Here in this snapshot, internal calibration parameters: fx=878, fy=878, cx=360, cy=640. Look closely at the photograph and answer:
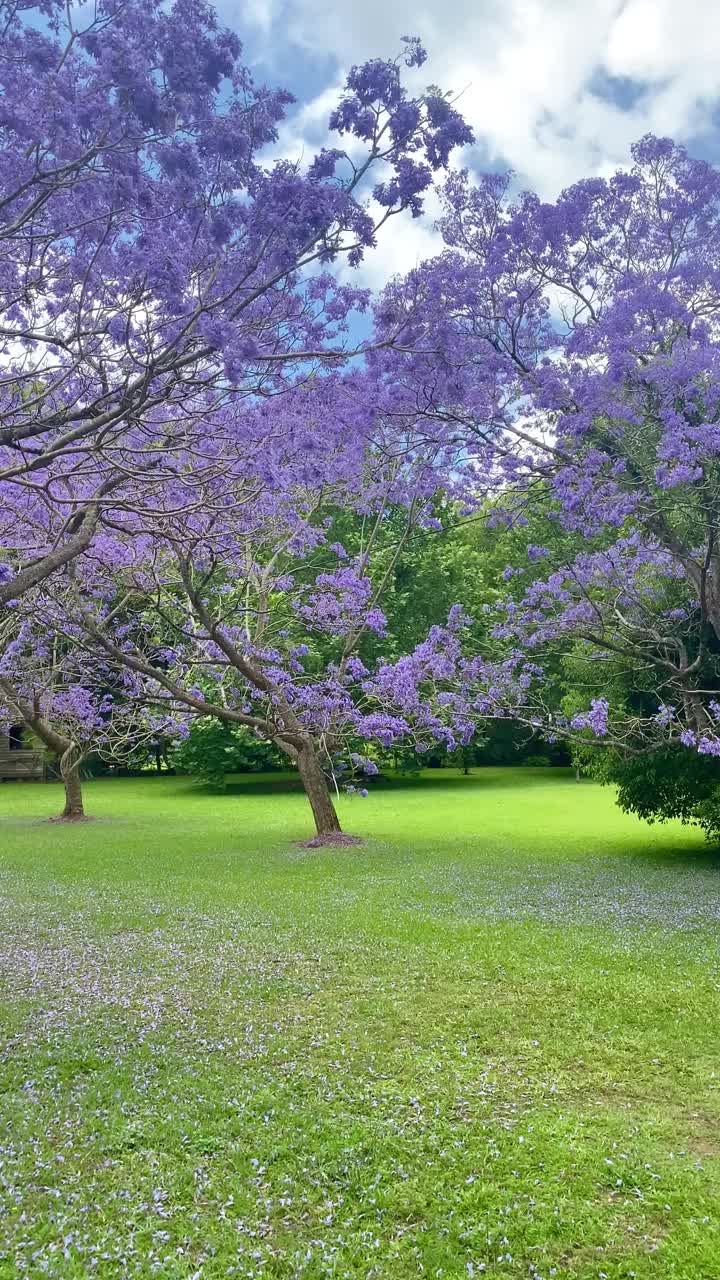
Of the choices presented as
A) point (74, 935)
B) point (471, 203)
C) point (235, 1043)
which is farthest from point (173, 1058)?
point (471, 203)

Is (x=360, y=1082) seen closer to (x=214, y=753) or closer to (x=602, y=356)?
(x=602, y=356)

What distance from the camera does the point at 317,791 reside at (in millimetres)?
17688

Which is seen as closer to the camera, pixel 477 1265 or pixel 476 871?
pixel 477 1265

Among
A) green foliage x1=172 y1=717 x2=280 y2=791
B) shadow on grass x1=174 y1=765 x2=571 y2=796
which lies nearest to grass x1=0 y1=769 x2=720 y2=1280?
green foliage x1=172 y1=717 x2=280 y2=791

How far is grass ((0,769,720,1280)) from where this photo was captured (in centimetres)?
353

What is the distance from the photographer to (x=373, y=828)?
67.1 ft

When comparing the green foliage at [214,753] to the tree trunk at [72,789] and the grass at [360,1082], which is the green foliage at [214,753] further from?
the grass at [360,1082]

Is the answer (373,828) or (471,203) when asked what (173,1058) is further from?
(373,828)

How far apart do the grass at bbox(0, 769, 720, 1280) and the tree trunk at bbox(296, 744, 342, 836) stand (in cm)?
539

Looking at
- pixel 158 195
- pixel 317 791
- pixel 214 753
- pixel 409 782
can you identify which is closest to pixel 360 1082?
pixel 158 195

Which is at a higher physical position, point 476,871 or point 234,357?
point 234,357

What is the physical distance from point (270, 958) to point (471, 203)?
370 inches

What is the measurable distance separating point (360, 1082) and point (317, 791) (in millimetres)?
12608

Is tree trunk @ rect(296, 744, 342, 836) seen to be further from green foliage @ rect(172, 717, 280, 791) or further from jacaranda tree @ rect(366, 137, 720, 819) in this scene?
green foliage @ rect(172, 717, 280, 791)
